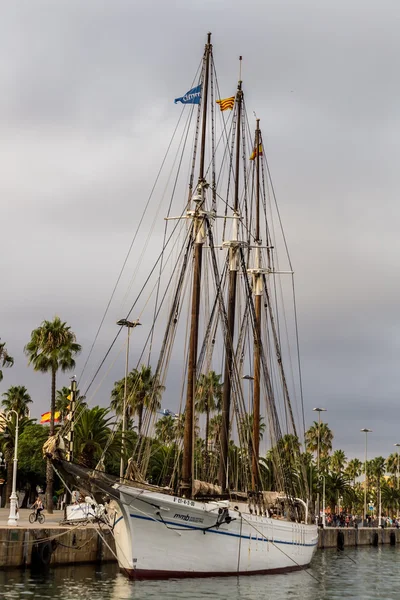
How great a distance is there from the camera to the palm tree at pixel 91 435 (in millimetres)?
70000

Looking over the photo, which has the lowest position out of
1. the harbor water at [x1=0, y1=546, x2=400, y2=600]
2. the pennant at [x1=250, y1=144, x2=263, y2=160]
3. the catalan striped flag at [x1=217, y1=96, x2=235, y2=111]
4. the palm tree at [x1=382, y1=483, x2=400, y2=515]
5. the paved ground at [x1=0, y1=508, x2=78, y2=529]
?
the harbor water at [x1=0, y1=546, x2=400, y2=600]

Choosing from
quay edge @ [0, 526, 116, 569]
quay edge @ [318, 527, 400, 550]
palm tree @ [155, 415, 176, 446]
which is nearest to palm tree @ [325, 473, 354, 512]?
quay edge @ [318, 527, 400, 550]

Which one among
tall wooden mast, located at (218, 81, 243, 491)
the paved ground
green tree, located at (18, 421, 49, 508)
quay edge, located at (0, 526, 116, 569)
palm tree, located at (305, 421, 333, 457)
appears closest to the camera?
quay edge, located at (0, 526, 116, 569)

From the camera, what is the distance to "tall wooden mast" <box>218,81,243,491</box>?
177 ft

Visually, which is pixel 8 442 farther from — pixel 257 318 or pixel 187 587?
pixel 187 587

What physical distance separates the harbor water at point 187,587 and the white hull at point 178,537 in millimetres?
671

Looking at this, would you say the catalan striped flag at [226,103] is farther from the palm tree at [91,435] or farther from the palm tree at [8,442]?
the palm tree at [8,442]

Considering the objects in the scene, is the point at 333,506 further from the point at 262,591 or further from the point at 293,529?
the point at 262,591

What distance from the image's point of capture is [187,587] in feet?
133

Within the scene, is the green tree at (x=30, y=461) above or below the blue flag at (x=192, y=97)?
below

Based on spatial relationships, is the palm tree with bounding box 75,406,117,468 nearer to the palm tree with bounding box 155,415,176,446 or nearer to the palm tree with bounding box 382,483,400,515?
the palm tree with bounding box 155,415,176,446

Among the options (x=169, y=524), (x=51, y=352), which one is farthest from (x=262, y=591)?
(x=51, y=352)

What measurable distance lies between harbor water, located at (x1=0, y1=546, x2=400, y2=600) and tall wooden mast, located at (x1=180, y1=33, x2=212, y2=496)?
5.63 m

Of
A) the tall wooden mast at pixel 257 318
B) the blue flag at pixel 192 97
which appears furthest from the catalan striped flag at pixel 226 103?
the tall wooden mast at pixel 257 318
